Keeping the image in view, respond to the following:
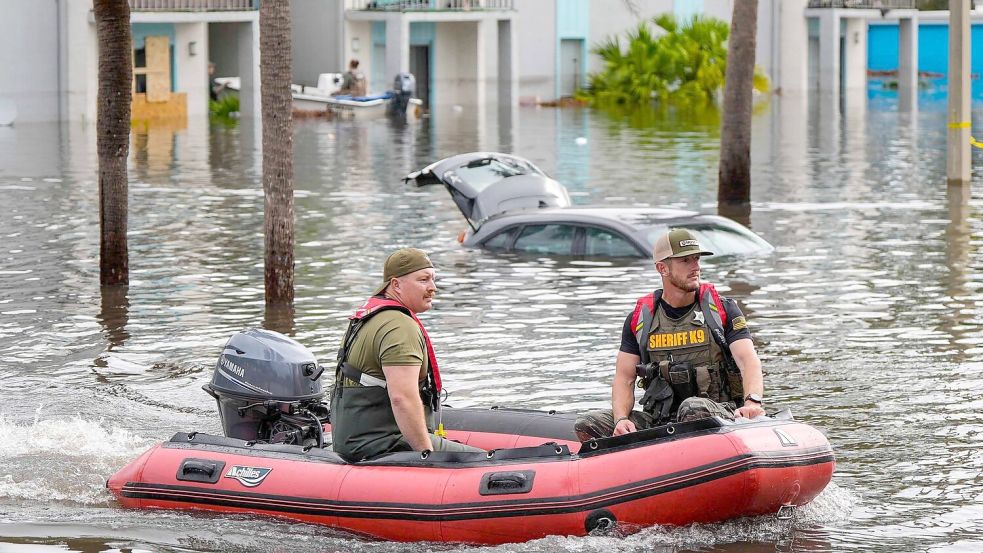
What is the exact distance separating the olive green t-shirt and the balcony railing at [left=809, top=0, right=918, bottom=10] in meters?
59.9

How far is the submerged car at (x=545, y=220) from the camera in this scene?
18.0 m

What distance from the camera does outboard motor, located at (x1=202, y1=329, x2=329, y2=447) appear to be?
30.7ft

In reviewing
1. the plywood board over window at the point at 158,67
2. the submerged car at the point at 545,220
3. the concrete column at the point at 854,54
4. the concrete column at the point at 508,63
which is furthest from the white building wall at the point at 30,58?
the concrete column at the point at 854,54

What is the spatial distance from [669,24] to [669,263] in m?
53.6

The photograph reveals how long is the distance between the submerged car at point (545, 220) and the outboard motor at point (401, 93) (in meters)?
30.5

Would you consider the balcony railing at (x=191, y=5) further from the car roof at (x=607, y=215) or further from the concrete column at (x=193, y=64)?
the car roof at (x=607, y=215)

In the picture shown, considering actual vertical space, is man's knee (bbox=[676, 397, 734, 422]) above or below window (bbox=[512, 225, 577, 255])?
below

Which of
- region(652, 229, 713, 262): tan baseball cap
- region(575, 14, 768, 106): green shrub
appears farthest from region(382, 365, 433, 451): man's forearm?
region(575, 14, 768, 106): green shrub

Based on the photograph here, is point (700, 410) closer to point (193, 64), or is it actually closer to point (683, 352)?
point (683, 352)

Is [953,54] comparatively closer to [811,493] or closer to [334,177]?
[334,177]

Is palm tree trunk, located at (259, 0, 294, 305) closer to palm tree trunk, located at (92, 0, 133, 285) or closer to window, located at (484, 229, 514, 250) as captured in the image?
palm tree trunk, located at (92, 0, 133, 285)

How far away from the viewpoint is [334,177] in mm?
29500

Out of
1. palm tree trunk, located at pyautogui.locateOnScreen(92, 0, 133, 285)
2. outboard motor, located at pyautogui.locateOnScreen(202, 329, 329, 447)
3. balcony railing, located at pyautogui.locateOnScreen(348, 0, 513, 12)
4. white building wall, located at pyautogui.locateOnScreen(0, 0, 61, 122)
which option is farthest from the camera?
balcony railing, located at pyautogui.locateOnScreen(348, 0, 513, 12)

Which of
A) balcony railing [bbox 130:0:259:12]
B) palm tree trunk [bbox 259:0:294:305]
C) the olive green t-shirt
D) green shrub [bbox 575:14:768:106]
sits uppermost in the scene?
balcony railing [bbox 130:0:259:12]
